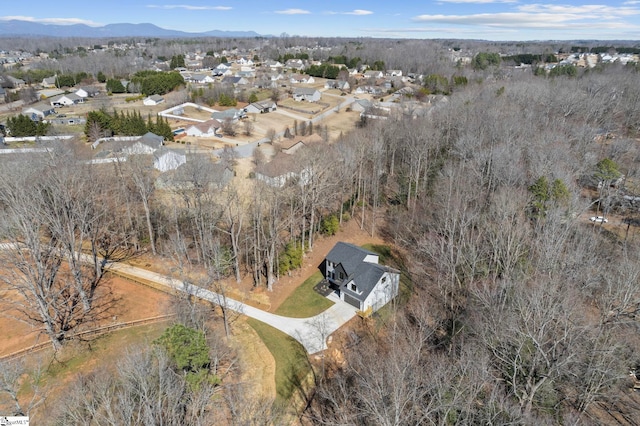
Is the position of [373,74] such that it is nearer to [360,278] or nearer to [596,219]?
[596,219]

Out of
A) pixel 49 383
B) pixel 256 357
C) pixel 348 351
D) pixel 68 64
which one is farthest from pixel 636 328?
pixel 68 64

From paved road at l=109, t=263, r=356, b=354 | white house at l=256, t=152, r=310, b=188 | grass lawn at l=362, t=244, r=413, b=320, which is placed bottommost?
grass lawn at l=362, t=244, r=413, b=320

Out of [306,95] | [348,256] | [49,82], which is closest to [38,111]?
[49,82]

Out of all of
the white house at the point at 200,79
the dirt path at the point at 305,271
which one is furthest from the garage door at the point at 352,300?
the white house at the point at 200,79

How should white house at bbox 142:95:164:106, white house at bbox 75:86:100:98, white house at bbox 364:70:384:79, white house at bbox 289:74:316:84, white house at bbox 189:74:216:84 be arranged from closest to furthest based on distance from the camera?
1. white house at bbox 142:95:164:106
2. white house at bbox 75:86:100:98
3. white house at bbox 189:74:216:84
4. white house at bbox 289:74:316:84
5. white house at bbox 364:70:384:79

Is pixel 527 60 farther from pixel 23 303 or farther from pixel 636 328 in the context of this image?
pixel 23 303

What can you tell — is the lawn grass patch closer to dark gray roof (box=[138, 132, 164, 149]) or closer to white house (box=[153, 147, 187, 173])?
white house (box=[153, 147, 187, 173])

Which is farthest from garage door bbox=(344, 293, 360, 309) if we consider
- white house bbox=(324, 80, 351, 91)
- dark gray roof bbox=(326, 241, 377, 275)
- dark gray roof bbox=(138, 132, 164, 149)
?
white house bbox=(324, 80, 351, 91)
